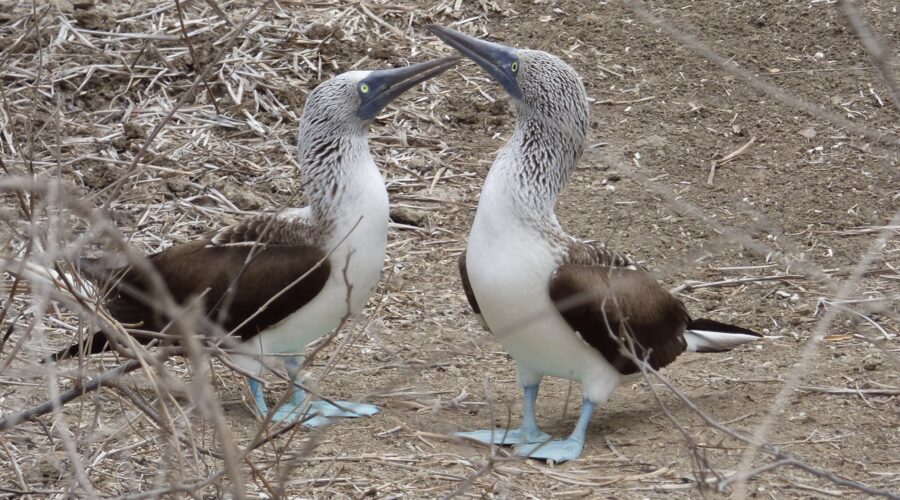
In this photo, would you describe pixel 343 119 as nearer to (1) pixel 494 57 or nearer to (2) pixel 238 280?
(1) pixel 494 57

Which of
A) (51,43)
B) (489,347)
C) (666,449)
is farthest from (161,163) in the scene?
(666,449)

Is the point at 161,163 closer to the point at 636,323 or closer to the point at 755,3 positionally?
the point at 636,323

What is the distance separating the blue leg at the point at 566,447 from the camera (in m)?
4.91

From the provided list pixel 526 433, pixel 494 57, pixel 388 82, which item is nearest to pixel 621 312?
pixel 526 433

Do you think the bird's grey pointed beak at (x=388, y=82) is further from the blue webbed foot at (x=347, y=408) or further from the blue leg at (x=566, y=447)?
the blue leg at (x=566, y=447)

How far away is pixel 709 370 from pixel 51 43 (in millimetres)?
4786

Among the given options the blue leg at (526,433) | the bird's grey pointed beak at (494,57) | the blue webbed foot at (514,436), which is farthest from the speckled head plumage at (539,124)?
the blue webbed foot at (514,436)

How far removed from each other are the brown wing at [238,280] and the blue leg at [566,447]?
1109mm

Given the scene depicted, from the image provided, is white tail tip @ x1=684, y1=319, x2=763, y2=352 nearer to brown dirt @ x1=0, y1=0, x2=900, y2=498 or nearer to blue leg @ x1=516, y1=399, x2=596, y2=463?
brown dirt @ x1=0, y1=0, x2=900, y2=498

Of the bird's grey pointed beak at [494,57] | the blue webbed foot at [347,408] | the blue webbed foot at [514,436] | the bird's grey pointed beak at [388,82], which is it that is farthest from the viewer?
the bird's grey pointed beak at [388,82]

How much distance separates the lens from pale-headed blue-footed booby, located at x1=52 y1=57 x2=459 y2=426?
5.20m

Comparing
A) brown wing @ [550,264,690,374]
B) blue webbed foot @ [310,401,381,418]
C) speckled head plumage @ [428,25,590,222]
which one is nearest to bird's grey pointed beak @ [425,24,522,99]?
speckled head plumage @ [428,25,590,222]

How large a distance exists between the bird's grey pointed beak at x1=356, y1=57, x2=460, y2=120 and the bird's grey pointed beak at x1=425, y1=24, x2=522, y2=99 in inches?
5.0

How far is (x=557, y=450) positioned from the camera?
16.3ft
